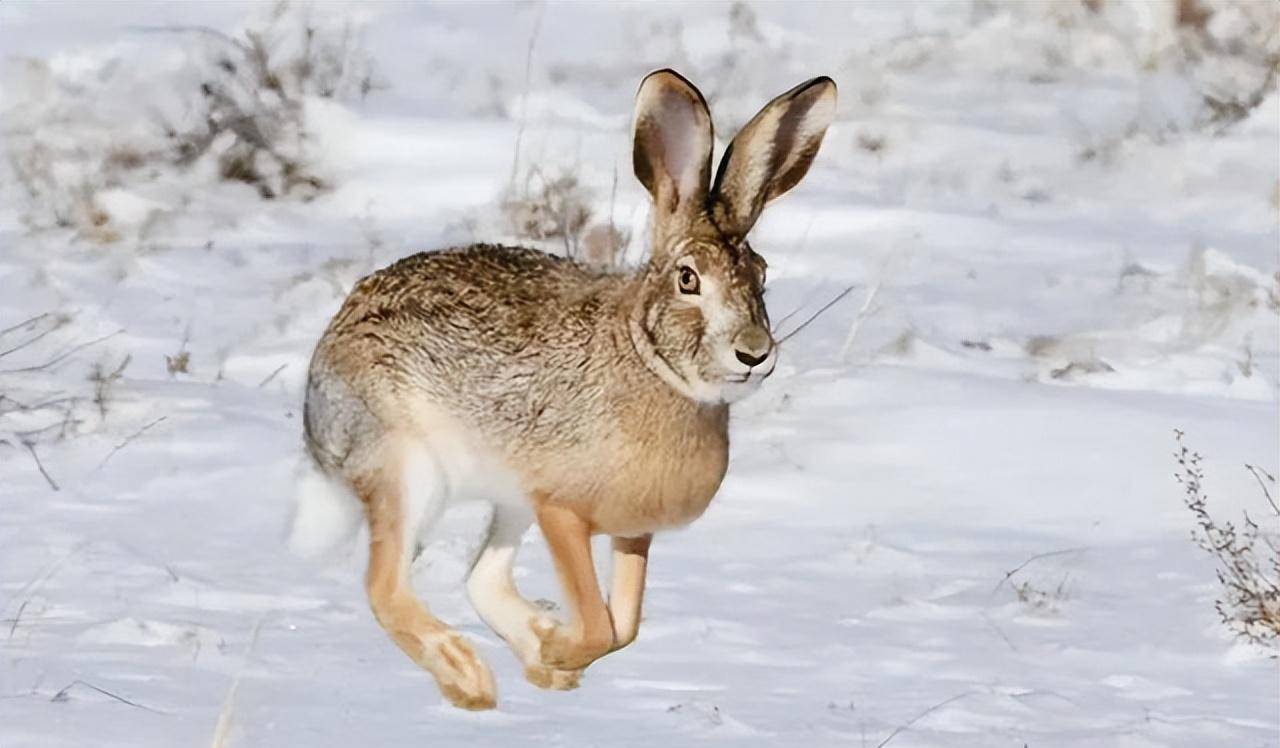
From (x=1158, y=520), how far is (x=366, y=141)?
3.76m

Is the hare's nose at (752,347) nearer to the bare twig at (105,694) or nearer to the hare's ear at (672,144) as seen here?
the hare's ear at (672,144)

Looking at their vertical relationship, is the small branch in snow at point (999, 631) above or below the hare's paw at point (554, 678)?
below

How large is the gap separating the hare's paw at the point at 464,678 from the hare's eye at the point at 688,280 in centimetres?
42

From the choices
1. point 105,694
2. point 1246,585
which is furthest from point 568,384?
point 1246,585

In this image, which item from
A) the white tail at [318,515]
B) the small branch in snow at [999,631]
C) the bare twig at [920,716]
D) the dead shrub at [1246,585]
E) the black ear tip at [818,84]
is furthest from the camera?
the small branch in snow at [999,631]

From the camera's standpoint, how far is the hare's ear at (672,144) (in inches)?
104

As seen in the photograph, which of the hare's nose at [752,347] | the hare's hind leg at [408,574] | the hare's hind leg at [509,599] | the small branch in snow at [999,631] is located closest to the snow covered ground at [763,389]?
the small branch in snow at [999,631]

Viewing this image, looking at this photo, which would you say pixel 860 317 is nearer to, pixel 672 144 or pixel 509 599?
pixel 509 599

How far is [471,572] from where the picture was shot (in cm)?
298

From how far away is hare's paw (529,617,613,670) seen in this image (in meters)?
2.77

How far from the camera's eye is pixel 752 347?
104 inches

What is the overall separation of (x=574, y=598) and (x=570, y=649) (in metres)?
0.06

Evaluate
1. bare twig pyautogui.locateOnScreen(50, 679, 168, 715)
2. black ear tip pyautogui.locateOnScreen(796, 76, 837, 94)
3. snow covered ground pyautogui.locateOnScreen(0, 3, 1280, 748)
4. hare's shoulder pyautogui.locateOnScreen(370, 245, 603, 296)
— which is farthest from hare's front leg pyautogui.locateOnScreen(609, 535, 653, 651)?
bare twig pyautogui.locateOnScreen(50, 679, 168, 715)

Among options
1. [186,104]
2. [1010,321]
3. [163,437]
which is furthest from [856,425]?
[186,104]
